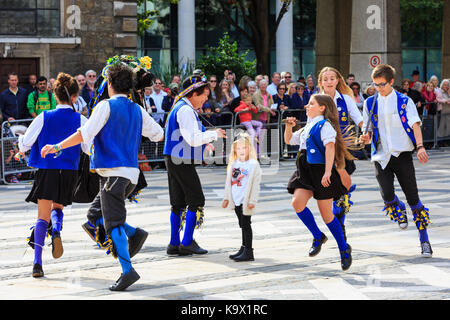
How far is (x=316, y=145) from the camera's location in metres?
8.67

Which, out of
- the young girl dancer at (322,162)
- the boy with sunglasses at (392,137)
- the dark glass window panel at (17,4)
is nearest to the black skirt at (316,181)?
the young girl dancer at (322,162)

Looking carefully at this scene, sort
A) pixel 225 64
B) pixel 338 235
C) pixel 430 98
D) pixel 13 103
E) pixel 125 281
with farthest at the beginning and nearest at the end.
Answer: pixel 225 64
pixel 430 98
pixel 13 103
pixel 338 235
pixel 125 281

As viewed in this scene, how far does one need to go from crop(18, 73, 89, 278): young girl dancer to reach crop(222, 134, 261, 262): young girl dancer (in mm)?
1499

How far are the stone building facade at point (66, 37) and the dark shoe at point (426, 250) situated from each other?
1489cm

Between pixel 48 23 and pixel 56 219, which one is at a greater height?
pixel 48 23

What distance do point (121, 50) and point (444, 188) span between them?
10.5 meters

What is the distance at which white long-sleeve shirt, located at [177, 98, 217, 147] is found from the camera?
8.99 meters

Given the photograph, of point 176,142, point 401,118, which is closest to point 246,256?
point 176,142

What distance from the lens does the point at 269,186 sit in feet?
52.2

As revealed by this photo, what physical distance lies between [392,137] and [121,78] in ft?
9.85

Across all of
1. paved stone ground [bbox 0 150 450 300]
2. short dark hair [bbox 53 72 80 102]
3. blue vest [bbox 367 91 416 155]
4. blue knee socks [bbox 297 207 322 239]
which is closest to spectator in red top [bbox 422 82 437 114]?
paved stone ground [bbox 0 150 450 300]

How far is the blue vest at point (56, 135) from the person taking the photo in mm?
8797

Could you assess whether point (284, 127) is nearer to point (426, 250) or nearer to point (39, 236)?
point (426, 250)

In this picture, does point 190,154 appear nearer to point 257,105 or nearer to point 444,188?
point 444,188
